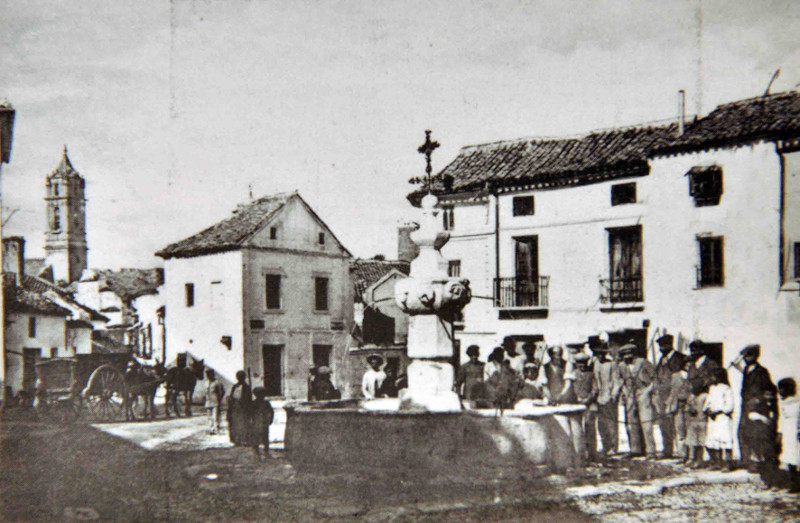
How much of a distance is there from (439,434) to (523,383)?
210cm

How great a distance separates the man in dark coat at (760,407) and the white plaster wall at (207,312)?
10.2 meters

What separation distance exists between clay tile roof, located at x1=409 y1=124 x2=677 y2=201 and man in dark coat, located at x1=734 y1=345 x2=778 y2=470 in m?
8.96

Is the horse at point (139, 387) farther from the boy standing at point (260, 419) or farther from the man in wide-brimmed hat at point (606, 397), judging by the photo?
the man in wide-brimmed hat at point (606, 397)

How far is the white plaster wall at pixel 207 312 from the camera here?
15188 mm

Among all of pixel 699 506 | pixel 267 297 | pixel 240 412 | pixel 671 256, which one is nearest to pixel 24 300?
pixel 240 412

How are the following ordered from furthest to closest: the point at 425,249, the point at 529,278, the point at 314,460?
the point at 529,278, the point at 425,249, the point at 314,460

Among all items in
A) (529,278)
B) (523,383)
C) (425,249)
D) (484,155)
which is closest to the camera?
(425,249)

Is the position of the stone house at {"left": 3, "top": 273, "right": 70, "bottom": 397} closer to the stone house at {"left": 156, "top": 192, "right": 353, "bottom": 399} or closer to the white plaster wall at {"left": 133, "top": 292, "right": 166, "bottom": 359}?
the stone house at {"left": 156, "top": 192, "right": 353, "bottom": 399}

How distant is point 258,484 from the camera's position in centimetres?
659

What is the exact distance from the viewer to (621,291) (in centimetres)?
1551

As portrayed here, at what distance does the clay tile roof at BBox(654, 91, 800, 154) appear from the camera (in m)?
7.67

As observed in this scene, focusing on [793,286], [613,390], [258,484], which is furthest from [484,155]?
[258,484]

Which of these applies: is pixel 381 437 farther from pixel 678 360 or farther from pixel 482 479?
pixel 678 360

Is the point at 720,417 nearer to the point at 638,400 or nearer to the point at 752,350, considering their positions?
the point at 752,350
